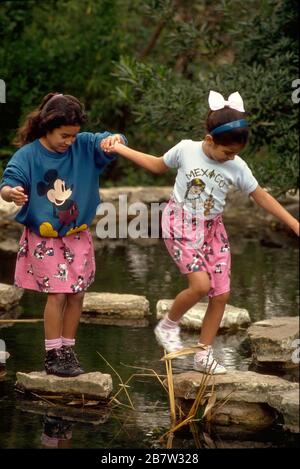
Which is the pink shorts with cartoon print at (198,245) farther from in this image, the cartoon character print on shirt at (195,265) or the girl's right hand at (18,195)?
the girl's right hand at (18,195)

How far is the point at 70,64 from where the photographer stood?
1183 centimetres

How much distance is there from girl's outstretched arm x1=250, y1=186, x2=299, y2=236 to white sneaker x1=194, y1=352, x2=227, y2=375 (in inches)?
28.1

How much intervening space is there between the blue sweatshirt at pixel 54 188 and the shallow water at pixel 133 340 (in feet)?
2.60

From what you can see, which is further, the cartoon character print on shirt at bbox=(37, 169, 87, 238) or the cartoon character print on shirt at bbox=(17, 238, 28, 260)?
the cartoon character print on shirt at bbox=(17, 238, 28, 260)

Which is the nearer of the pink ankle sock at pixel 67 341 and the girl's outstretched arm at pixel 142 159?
the girl's outstretched arm at pixel 142 159

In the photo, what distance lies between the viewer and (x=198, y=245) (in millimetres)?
5504

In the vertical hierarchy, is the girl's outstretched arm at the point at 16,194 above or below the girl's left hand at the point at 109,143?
below

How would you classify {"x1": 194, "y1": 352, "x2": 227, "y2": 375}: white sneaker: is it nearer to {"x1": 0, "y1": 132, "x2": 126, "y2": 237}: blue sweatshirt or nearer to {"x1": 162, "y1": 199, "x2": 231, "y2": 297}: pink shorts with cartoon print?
{"x1": 162, "y1": 199, "x2": 231, "y2": 297}: pink shorts with cartoon print

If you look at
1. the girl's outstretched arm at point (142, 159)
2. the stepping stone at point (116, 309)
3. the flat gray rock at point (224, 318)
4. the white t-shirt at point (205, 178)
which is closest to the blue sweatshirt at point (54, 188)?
the girl's outstretched arm at point (142, 159)

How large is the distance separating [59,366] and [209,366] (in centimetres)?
69

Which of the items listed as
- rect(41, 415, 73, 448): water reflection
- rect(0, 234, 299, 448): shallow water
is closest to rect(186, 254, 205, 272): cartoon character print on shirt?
rect(0, 234, 299, 448): shallow water

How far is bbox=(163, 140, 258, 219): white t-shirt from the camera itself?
5445mm

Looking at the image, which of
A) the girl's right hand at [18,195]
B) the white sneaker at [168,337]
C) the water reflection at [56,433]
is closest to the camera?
the water reflection at [56,433]

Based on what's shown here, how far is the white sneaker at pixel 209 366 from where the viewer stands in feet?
17.3
